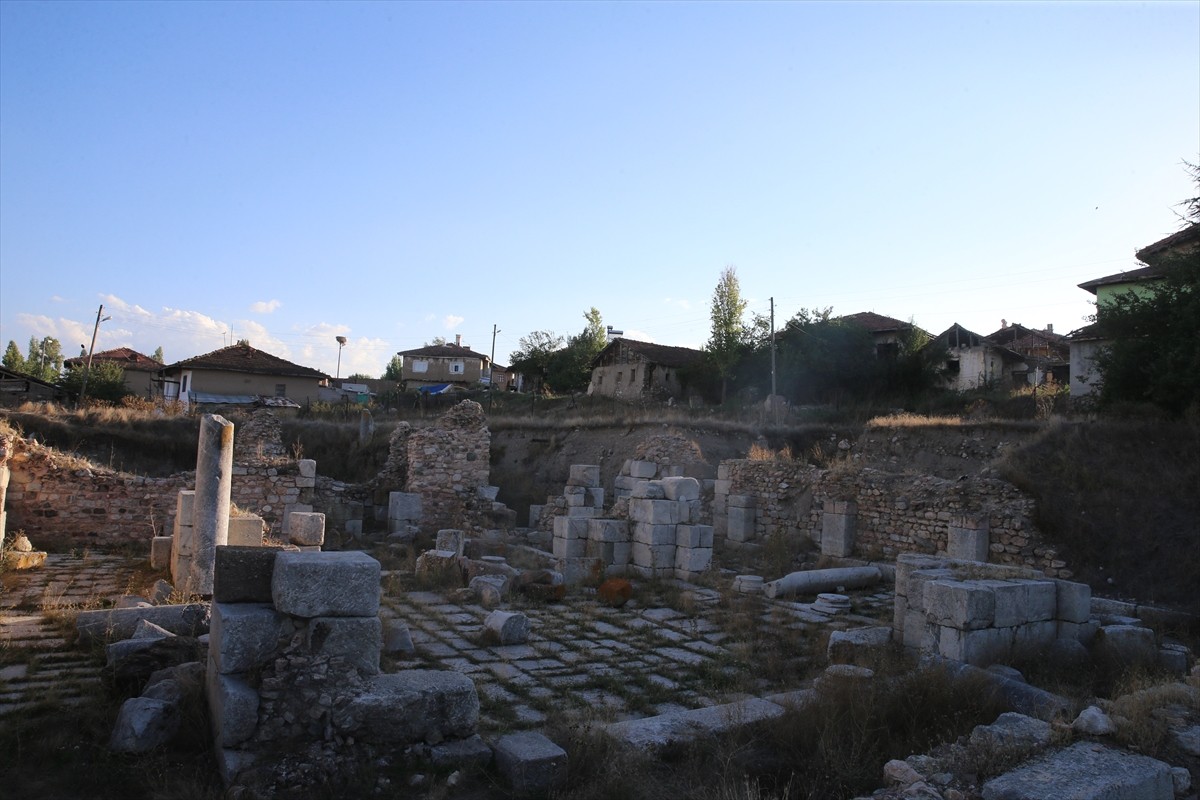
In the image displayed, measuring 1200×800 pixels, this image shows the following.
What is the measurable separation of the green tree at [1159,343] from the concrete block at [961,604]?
991 centimetres

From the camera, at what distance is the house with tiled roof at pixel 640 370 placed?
141ft

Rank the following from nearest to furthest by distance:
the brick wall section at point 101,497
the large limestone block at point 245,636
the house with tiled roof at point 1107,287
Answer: the large limestone block at point 245,636
the brick wall section at point 101,497
the house with tiled roof at point 1107,287

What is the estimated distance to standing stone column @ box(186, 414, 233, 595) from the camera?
10156 mm

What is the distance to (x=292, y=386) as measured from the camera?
1625 inches

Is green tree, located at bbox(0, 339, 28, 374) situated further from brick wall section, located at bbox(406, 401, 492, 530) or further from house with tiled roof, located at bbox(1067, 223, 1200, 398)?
house with tiled roof, located at bbox(1067, 223, 1200, 398)

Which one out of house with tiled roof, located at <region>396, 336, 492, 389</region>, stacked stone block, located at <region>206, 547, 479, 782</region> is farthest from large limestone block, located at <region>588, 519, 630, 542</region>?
house with tiled roof, located at <region>396, 336, 492, 389</region>


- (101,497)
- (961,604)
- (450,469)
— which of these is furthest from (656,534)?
(101,497)

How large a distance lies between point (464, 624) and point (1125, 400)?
14573mm

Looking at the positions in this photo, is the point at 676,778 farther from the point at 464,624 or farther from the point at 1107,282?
the point at 1107,282

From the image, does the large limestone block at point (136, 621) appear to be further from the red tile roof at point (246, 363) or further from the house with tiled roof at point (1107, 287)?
the red tile roof at point (246, 363)

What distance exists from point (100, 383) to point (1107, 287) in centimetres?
4521

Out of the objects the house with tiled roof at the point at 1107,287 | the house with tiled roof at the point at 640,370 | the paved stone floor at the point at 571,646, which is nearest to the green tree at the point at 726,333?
the house with tiled roof at the point at 640,370

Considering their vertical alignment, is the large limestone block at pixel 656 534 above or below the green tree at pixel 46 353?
below

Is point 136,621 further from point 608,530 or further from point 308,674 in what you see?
point 608,530
